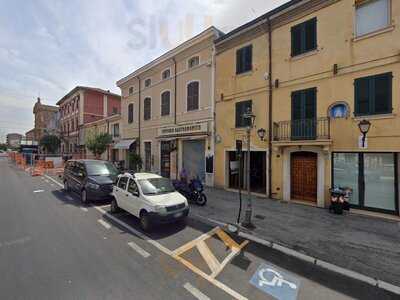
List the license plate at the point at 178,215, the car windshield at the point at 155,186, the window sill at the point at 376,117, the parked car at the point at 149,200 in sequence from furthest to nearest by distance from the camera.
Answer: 1. the window sill at the point at 376,117
2. the car windshield at the point at 155,186
3. the license plate at the point at 178,215
4. the parked car at the point at 149,200

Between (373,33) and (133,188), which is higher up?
(373,33)

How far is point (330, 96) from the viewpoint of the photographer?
29.6 feet

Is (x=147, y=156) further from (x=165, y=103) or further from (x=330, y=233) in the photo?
(x=330, y=233)

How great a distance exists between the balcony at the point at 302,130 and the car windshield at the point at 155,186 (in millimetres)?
5532

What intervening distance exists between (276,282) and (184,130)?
38.8 ft

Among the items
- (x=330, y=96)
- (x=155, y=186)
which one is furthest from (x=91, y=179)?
(x=330, y=96)

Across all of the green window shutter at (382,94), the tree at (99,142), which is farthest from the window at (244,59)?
the tree at (99,142)

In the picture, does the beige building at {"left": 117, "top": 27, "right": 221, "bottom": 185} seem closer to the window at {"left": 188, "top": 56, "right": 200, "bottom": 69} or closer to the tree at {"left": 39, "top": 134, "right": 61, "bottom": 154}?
the window at {"left": 188, "top": 56, "right": 200, "bottom": 69}

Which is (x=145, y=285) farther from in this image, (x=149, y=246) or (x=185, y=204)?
(x=185, y=204)

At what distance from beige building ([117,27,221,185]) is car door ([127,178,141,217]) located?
6718mm

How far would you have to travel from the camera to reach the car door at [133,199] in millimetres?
7021

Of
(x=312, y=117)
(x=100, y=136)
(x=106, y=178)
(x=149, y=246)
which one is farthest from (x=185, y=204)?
(x=100, y=136)

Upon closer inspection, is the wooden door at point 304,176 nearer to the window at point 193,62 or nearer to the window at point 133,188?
the window at point 133,188

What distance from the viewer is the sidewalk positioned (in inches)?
193
